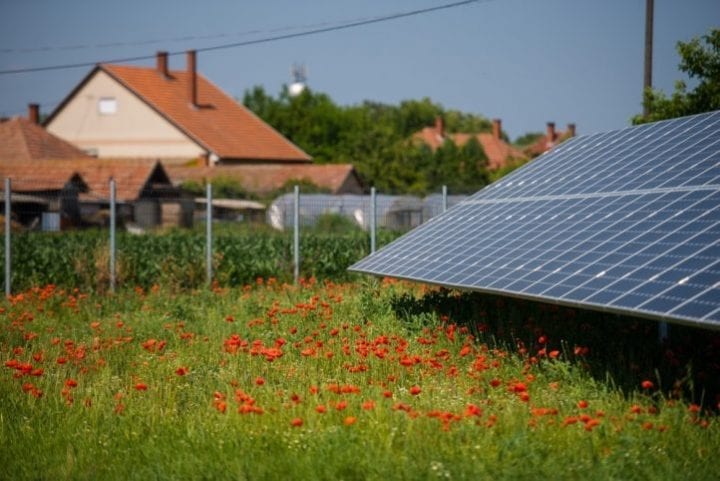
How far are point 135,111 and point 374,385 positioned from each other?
5449 cm

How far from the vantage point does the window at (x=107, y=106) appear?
61719mm

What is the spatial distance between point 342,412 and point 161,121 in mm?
54103

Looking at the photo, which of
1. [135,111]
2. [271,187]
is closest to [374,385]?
[271,187]

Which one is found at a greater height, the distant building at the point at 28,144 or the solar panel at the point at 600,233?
the distant building at the point at 28,144

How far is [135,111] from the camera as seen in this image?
60.7 m

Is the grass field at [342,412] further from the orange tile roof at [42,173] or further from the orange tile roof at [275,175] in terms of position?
the orange tile roof at [275,175]

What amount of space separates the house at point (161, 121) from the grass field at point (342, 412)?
48346 mm

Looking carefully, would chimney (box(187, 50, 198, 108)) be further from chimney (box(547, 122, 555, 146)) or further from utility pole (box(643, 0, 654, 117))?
utility pole (box(643, 0, 654, 117))

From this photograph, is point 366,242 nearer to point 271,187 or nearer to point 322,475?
point 322,475

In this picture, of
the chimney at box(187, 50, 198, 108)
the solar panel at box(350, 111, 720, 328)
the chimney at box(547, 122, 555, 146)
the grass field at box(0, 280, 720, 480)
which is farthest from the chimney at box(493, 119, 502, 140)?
the grass field at box(0, 280, 720, 480)

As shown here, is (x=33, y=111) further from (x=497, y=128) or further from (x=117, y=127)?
(x=497, y=128)

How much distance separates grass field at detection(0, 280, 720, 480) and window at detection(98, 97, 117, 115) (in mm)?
51931

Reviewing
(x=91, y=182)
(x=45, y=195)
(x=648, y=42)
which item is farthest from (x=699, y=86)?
(x=91, y=182)

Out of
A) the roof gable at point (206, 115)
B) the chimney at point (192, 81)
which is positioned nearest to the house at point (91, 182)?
the roof gable at point (206, 115)
